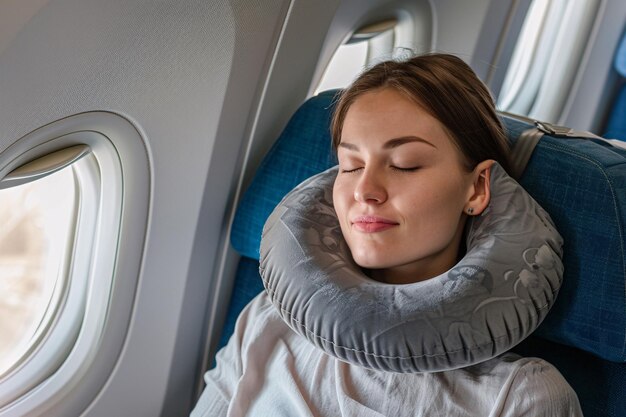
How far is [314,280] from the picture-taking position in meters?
1.28

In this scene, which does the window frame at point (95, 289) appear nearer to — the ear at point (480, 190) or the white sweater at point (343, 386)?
the white sweater at point (343, 386)

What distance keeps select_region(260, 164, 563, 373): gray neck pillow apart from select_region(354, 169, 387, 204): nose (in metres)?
0.13

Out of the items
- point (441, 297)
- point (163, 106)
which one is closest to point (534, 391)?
point (441, 297)

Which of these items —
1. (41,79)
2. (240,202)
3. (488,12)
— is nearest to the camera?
(41,79)

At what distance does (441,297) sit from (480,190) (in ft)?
0.95

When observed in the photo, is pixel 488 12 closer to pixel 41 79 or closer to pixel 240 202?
pixel 240 202

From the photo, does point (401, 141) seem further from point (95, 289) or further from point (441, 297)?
point (95, 289)

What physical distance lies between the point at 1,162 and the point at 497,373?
3.08 ft

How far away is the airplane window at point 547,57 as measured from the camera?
311cm

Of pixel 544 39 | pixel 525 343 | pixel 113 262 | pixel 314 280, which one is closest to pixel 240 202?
pixel 113 262

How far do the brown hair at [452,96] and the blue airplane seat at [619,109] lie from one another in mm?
1890

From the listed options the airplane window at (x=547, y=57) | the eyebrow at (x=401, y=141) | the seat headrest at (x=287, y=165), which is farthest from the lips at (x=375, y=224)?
the airplane window at (x=547, y=57)

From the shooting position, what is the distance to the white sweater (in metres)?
1.21

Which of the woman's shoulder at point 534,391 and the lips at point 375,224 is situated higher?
the lips at point 375,224
